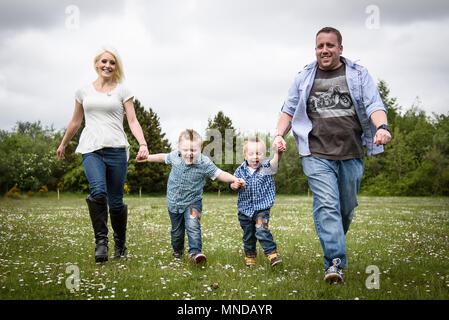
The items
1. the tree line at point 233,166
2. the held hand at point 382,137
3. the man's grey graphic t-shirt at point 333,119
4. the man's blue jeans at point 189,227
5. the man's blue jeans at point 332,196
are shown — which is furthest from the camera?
the tree line at point 233,166

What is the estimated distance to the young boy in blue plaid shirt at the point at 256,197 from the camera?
207 inches

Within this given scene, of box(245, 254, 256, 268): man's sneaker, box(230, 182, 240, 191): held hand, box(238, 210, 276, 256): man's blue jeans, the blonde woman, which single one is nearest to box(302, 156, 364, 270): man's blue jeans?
box(238, 210, 276, 256): man's blue jeans

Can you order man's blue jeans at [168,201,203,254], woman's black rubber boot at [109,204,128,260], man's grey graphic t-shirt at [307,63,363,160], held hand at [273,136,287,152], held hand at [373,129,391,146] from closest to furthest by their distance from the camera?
1. held hand at [373,129,391,146]
2. man's grey graphic t-shirt at [307,63,363,160]
3. held hand at [273,136,287,152]
4. man's blue jeans at [168,201,203,254]
5. woman's black rubber boot at [109,204,128,260]

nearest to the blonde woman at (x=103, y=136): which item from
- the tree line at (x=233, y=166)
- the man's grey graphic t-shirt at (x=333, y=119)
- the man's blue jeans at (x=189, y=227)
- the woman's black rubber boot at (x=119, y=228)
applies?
the woman's black rubber boot at (x=119, y=228)

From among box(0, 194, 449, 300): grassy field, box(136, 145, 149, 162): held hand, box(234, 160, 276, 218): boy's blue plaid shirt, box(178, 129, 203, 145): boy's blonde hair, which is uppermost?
box(178, 129, 203, 145): boy's blonde hair

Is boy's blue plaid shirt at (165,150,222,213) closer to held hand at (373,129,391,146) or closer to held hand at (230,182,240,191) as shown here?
held hand at (230,182,240,191)

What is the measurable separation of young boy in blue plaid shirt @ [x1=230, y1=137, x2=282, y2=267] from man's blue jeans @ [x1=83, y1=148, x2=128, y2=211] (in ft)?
5.28

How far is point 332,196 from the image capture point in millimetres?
4406

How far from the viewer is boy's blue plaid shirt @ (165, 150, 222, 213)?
18.2 feet

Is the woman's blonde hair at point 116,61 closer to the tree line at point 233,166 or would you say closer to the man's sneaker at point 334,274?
the man's sneaker at point 334,274

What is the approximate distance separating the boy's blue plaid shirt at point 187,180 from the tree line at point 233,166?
1473 inches

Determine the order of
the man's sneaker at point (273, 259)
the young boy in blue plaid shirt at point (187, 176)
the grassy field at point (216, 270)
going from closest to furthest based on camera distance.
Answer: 1. the grassy field at point (216, 270)
2. the man's sneaker at point (273, 259)
3. the young boy in blue plaid shirt at point (187, 176)
